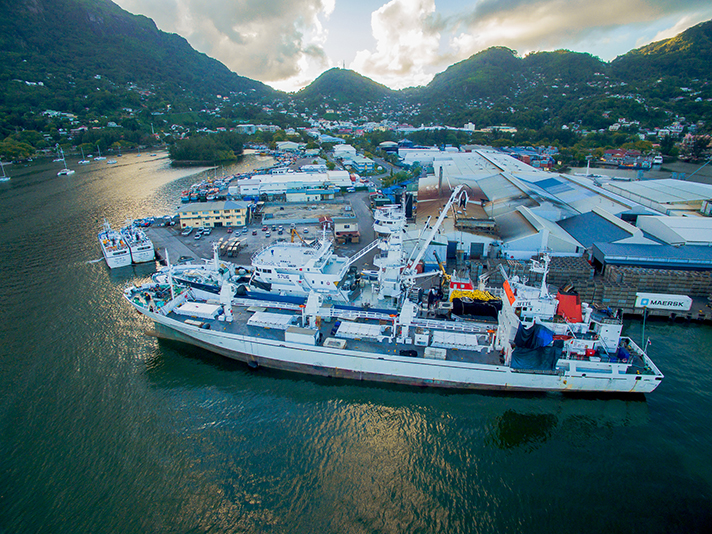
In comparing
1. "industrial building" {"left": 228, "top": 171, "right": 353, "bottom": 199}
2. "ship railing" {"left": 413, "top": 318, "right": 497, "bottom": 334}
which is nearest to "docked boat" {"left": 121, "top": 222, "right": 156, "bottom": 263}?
"industrial building" {"left": 228, "top": 171, "right": 353, "bottom": 199}

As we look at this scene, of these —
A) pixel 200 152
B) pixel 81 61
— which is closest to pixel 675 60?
pixel 200 152

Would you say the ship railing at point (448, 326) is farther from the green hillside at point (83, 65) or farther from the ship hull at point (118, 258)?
the green hillside at point (83, 65)

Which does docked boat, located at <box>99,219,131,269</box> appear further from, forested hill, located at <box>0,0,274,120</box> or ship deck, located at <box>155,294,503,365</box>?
forested hill, located at <box>0,0,274,120</box>

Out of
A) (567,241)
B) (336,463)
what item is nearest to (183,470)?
(336,463)

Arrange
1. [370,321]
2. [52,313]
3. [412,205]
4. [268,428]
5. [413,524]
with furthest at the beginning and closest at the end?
1. [412,205]
2. [52,313]
3. [370,321]
4. [268,428]
5. [413,524]

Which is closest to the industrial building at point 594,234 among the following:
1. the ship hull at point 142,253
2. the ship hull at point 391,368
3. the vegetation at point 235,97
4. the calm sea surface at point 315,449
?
the calm sea surface at point 315,449

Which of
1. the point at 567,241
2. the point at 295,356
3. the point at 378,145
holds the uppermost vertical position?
the point at 378,145

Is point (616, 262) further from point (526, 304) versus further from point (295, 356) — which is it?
point (295, 356)
